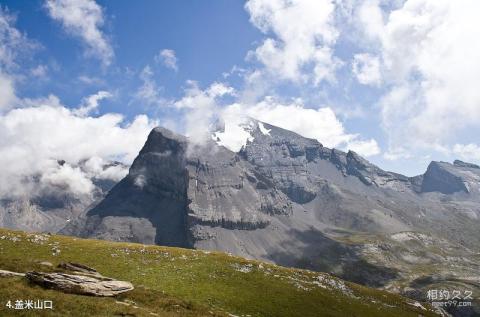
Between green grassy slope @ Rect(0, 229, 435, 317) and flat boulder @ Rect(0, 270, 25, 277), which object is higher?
flat boulder @ Rect(0, 270, 25, 277)

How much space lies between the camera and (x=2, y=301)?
3453 centimetres

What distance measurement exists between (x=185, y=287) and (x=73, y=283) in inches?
783

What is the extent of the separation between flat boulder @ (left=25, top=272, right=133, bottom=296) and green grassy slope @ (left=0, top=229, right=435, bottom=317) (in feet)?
3.55

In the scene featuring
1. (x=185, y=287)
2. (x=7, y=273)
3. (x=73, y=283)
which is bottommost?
(x=185, y=287)

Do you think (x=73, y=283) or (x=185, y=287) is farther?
(x=185, y=287)

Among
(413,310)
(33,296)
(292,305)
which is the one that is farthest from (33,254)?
(413,310)

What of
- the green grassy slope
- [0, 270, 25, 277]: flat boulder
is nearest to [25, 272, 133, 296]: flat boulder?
the green grassy slope

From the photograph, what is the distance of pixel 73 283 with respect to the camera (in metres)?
41.4

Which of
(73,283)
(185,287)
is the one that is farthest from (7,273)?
(185,287)

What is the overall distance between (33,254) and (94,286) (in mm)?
26944

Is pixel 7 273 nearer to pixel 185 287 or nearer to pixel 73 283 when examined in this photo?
pixel 73 283

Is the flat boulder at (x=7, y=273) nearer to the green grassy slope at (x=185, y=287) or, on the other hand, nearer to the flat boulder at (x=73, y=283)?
the flat boulder at (x=73, y=283)

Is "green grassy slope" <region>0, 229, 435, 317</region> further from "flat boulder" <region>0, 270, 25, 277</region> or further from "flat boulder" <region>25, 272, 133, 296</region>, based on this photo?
"flat boulder" <region>0, 270, 25, 277</region>

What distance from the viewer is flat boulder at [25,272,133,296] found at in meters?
40.7
